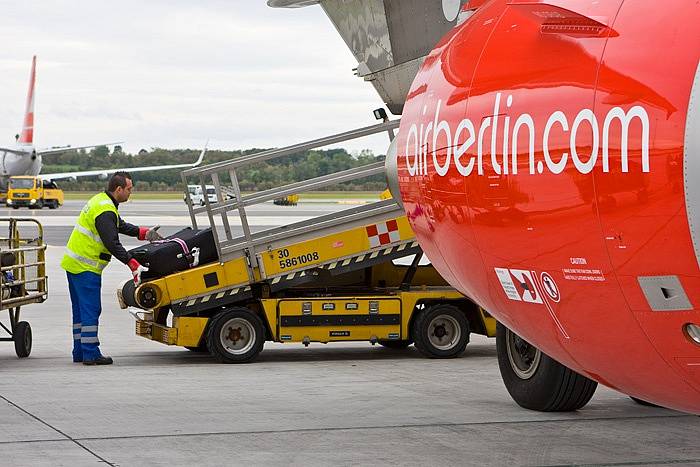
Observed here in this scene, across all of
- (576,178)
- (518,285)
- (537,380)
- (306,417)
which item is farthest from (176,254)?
(576,178)

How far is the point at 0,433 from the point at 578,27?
5223 mm

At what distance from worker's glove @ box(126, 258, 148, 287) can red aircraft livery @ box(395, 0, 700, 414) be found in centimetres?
564

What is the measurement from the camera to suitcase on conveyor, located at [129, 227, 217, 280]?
12.6 meters

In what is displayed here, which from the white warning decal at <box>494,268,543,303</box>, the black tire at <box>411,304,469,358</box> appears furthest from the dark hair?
the white warning decal at <box>494,268,543,303</box>

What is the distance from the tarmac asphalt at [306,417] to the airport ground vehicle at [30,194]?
60768 mm

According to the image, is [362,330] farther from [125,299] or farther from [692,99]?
[692,99]

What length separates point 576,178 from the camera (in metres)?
5.53

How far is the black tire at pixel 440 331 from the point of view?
12.8 m

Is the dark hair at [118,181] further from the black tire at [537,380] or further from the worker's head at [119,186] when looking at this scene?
the black tire at [537,380]

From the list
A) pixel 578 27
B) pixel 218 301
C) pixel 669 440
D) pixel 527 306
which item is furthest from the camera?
Result: pixel 218 301

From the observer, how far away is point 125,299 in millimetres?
12977

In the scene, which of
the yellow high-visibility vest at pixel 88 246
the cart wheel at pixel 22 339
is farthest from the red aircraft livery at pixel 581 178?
the cart wheel at pixel 22 339

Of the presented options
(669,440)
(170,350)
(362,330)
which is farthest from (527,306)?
(170,350)

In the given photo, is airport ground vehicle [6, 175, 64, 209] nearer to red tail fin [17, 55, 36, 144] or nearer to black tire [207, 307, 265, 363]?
red tail fin [17, 55, 36, 144]
